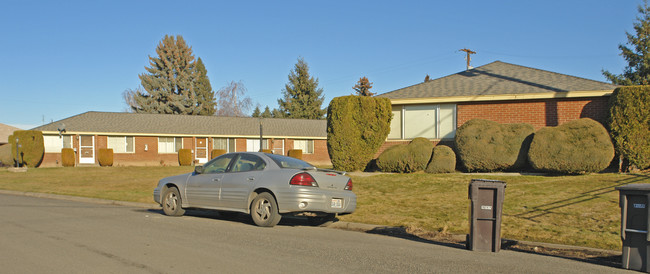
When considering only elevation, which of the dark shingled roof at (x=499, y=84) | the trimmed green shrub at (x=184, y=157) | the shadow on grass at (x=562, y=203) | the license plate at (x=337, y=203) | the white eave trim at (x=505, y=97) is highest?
the dark shingled roof at (x=499, y=84)

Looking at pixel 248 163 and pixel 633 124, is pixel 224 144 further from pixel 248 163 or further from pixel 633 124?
pixel 248 163

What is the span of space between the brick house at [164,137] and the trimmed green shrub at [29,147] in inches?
69.6

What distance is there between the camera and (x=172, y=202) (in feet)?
37.9

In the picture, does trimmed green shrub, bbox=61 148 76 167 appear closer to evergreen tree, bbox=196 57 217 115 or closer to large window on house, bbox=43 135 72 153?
large window on house, bbox=43 135 72 153

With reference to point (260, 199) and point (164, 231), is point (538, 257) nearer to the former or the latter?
point (260, 199)

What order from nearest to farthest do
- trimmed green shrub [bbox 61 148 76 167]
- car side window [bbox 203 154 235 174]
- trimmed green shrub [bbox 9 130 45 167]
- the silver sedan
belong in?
1. the silver sedan
2. car side window [bbox 203 154 235 174]
3. trimmed green shrub [bbox 9 130 45 167]
4. trimmed green shrub [bbox 61 148 76 167]

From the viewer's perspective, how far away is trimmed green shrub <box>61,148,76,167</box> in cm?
3559

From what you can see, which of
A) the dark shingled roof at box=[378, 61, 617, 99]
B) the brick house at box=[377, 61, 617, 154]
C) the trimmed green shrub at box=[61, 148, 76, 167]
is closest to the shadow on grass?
the brick house at box=[377, 61, 617, 154]

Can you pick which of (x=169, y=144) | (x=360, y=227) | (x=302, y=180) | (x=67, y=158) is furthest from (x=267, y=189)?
(x=169, y=144)

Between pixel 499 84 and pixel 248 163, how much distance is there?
1323 centimetres

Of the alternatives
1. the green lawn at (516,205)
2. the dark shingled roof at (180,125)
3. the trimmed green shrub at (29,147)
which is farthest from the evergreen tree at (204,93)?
the green lawn at (516,205)

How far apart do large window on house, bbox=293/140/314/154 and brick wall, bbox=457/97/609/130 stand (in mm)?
27198

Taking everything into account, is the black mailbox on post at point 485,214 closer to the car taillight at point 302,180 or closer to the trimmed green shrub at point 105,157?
the car taillight at point 302,180

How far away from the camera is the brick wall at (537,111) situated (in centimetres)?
1794
